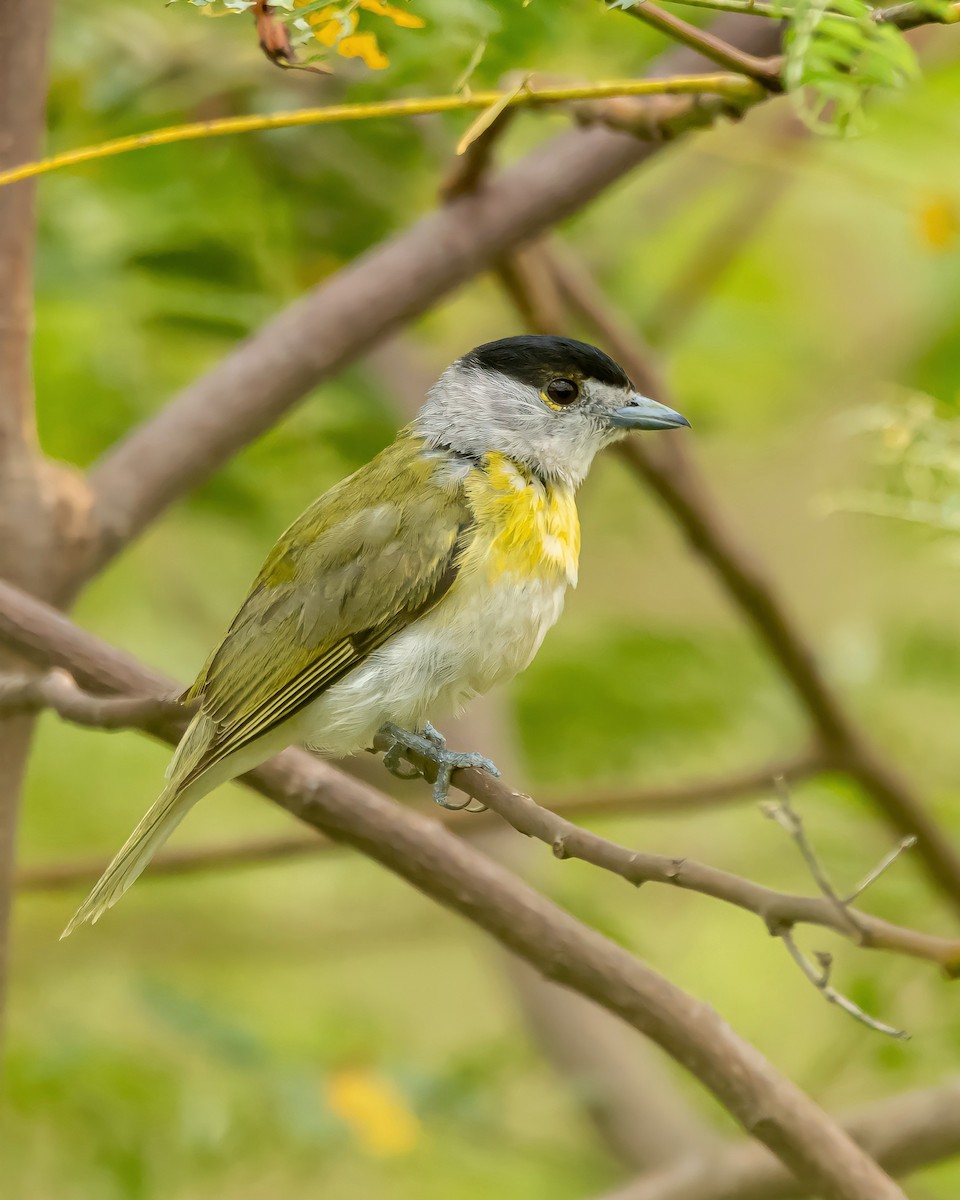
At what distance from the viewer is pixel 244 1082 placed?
324cm

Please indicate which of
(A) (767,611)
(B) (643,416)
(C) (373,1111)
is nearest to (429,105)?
(B) (643,416)

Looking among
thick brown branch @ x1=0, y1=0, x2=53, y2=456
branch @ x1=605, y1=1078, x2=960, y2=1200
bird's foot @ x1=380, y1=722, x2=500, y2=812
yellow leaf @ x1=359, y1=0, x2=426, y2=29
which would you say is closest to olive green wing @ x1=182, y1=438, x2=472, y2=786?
bird's foot @ x1=380, y1=722, x2=500, y2=812

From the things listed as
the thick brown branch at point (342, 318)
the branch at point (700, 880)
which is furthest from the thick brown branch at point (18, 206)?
the branch at point (700, 880)

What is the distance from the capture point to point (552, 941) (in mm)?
2145

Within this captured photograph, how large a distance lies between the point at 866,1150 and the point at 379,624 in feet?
4.21

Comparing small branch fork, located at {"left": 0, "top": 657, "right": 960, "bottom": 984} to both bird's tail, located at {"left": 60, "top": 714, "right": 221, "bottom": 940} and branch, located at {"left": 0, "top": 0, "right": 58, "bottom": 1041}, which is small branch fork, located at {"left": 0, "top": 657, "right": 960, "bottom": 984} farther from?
branch, located at {"left": 0, "top": 0, "right": 58, "bottom": 1041}

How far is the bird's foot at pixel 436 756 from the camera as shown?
2135 millimetres

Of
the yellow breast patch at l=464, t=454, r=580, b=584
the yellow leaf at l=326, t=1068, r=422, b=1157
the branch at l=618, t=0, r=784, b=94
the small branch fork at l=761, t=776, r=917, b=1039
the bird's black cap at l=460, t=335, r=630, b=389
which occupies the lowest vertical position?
the yellow leaf at l=326, t=1068, r=422, b=1157

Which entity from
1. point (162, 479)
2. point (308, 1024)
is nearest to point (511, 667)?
point (162, 479)

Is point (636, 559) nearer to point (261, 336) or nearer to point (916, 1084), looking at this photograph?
point (916, 1084)

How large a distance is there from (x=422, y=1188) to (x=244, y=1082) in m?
1.04

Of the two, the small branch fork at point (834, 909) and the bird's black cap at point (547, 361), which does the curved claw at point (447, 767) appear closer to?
the small branch fork at point (834, 909)

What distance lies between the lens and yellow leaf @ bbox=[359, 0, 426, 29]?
1.56 meters

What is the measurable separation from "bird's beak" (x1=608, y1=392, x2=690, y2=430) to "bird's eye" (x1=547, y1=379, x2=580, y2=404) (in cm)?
9
